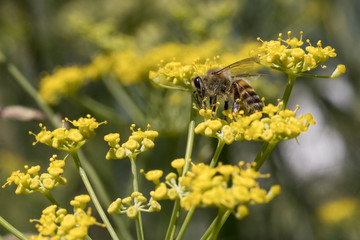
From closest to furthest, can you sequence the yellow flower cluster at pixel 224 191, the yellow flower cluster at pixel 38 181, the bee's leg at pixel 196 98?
the yellow flower cluster at pixel 224 191 → the yellow flower cluster at pixel 38 181 → the bee's leg at pixel 196 98

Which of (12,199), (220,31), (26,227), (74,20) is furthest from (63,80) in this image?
(12,199)

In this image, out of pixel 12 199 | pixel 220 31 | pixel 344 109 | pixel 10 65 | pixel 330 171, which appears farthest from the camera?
pixel 12 199

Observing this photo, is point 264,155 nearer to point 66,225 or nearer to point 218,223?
point 218,223

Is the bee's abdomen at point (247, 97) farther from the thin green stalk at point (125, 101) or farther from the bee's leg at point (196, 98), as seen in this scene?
the thin green stalk at point (125, 101)

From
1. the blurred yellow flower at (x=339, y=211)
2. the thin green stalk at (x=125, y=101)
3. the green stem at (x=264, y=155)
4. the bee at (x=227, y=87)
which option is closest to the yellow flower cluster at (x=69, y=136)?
the bee at (x=227, y=87)

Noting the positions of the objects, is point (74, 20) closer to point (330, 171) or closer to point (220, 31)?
point (220, 31)

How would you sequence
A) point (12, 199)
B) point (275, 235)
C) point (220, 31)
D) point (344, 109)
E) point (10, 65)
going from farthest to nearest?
point (12, 199) → point (344, 109) → point (220, 31) → point (275, 235) → point (10, 65)
